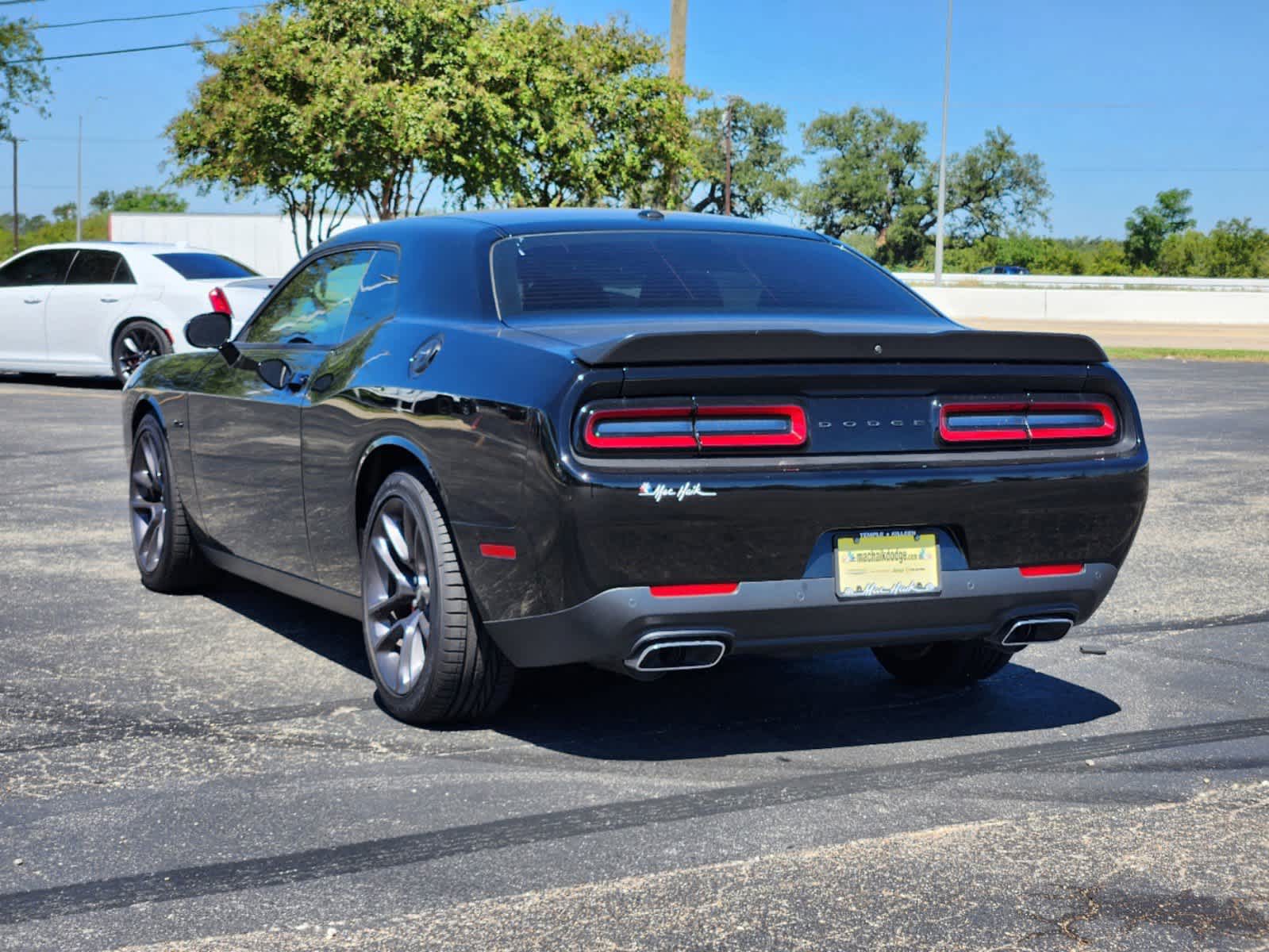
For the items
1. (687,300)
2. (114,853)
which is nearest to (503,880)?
(114,853)

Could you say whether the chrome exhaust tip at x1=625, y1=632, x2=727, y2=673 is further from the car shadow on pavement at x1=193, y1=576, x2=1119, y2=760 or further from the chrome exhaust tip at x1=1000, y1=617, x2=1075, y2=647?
the chrome exhaust tip at x1=1000, y1=617, x2=1075, y2=647

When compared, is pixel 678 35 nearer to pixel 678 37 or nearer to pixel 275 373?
pixel 678 37

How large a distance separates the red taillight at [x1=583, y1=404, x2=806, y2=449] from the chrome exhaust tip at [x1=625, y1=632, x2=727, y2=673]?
497 millimetres

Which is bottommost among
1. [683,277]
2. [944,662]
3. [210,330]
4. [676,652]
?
[944,662]

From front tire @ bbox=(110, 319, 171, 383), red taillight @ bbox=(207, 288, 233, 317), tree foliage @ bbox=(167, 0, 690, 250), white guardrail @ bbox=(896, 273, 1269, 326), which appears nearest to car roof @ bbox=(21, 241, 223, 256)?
front tire @ bbox=(110, 319, 171, 383)

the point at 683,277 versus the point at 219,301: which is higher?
the point at 683,277

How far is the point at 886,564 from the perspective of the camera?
4.63m

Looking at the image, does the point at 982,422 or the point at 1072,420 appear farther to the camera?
the point at 1072,420

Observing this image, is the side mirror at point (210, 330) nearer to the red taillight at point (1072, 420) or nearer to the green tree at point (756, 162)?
the red taillight at point (1072, 420)

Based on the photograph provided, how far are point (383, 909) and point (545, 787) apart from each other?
37.9 inches

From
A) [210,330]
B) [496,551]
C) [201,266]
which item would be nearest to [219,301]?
[201,266]

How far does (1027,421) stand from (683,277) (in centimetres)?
123

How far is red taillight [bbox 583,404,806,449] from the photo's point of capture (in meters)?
4.37

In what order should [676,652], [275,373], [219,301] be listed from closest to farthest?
[676,652] < [275,373] < [219,301]
